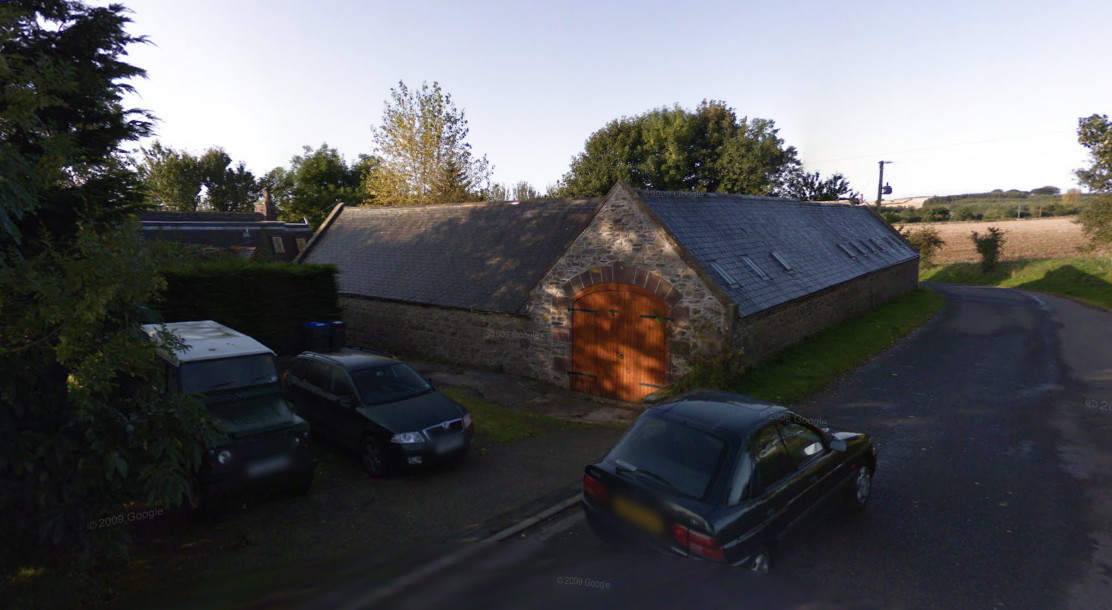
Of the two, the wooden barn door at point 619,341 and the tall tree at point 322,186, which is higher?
the tall tree at point 322,186

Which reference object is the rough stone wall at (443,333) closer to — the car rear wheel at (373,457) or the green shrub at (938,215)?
the car rear wheel at (373,457)

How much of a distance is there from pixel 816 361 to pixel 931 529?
8629 millimetres

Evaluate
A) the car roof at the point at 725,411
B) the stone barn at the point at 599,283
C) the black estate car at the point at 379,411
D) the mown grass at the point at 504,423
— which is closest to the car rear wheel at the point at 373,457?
the black estate car at the point at 379,411

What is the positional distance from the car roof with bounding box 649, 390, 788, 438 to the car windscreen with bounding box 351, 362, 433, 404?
16.3ft

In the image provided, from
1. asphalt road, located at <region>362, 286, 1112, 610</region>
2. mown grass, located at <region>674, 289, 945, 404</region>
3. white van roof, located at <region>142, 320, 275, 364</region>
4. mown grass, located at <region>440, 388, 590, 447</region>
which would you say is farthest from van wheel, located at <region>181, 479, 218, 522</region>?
mown grass, located at <region>674, 289, 945, 404</region>

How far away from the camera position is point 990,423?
11.4 m

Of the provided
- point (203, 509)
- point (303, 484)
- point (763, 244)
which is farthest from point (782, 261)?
point (203, 509)

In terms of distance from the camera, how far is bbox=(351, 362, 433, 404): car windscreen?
384 inches

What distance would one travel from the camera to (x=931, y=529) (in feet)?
23.8

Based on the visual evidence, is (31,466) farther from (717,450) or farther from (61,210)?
(717,450)

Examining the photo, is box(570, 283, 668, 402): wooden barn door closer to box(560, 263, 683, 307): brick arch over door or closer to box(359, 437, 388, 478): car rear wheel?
box(560, 263, 683, 307): brick arch over door

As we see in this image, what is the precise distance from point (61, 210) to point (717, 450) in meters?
7.97

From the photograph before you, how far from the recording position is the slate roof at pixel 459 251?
57.1 feet

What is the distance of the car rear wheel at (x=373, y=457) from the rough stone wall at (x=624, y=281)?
6711 mm
